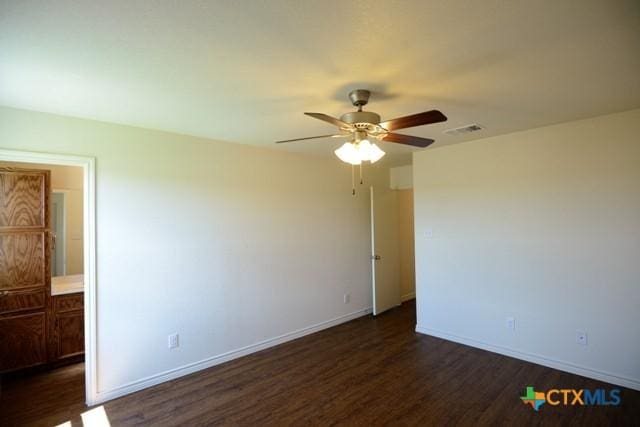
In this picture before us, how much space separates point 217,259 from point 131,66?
6.89ft

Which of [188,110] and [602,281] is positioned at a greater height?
[188,110]

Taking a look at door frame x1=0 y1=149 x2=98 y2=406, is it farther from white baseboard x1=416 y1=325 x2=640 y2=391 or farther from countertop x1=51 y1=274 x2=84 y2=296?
white baseboard x1=416 y1=325 x2=640 y2=391

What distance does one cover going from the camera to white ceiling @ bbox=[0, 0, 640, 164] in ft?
4.55

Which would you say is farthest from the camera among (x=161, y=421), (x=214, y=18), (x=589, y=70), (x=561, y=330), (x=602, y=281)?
(x=561, y=330)

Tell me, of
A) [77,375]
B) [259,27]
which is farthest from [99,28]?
[77,375]

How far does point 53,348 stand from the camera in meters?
3.33

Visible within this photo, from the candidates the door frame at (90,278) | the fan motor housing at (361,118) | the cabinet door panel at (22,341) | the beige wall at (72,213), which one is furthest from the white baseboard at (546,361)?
the beige wall at (72,213)

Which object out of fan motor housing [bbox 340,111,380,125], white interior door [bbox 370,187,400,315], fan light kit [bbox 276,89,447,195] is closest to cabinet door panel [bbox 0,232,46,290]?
fan light kit [bbox 276,89,447,195]

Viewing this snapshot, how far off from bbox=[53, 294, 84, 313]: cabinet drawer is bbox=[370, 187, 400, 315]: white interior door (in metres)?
3.71

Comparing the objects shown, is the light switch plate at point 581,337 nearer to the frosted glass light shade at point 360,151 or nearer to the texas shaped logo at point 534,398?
the texas shaped logo at point 534,398

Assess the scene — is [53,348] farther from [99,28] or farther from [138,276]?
[99,28]

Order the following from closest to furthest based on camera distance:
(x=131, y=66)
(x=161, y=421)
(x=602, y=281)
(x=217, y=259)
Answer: (x=131, y=66) → (x=161, y=421) → (x=602, y=281) → (x=217, y=259)

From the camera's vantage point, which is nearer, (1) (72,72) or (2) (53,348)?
(1) (72,72)

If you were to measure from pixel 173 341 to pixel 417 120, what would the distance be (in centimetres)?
299
